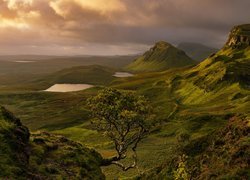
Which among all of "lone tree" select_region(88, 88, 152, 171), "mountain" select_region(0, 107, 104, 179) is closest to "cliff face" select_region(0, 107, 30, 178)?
"mountain" select_region(0, 107, 104, 179)

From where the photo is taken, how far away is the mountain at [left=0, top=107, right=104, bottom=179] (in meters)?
45.9

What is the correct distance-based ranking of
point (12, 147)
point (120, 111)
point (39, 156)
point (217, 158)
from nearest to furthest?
point (12, 147) → point (39, 156) → point (217, 158) → point (120, 111)

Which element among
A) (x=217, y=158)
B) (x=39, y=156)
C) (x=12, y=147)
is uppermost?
(x=12, y=147)

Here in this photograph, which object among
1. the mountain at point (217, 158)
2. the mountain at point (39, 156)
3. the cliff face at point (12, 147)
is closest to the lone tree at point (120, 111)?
the mountain at point (217, 158)

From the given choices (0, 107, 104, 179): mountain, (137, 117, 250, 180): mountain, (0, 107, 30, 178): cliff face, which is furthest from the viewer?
(137, 117, 250, 180): mountain

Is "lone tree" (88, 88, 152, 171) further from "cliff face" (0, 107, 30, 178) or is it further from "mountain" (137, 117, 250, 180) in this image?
"cliff face" (0, 107, 30, 178)

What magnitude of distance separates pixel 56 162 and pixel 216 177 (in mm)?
24660

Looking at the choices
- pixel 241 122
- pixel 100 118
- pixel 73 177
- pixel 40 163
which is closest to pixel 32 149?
pixel 40 163

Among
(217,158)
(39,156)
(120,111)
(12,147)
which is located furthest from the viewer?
(120,111)

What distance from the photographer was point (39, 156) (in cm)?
5406

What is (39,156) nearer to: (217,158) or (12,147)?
(12,147)

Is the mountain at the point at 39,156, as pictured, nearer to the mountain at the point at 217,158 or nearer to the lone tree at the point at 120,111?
the lone tree at the point at 120,111

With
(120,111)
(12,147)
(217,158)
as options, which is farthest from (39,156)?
(217,158)

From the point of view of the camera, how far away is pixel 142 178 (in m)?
81.5
